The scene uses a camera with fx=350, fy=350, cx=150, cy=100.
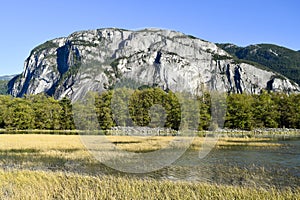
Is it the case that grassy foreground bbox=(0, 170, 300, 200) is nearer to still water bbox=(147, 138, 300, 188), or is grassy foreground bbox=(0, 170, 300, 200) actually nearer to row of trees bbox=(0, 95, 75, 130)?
still water bbox=(147, 138, 300, 188)

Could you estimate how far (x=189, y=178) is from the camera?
17.1m

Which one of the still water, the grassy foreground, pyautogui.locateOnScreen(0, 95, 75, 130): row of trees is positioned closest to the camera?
the grassy foreground

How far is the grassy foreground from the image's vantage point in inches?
446

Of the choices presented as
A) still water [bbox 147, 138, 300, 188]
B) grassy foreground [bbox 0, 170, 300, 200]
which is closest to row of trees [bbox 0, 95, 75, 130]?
still water [bbox 147, 138, 300, 188]

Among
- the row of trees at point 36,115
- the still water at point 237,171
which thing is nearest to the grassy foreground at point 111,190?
the still water at point 237,171

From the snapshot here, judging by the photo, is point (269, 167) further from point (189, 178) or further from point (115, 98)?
point (115, 98)

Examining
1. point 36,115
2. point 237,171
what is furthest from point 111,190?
point 36,115

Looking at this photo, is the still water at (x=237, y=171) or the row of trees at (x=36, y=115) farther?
the row of trees at (x=36, y=115)

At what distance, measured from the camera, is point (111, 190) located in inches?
489

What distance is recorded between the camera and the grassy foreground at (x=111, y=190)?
1133 cm

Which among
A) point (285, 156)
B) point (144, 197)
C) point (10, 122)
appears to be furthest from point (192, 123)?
point (10, 122)

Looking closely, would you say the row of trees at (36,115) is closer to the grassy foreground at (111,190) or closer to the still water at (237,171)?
the still water at (237,171)

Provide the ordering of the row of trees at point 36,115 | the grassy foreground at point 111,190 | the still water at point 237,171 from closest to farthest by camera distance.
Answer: the grassy foreground at point 111,190
the still water at point 237,171
the row of trees at point 36,115

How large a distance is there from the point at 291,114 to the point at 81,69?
70275 millimetres
